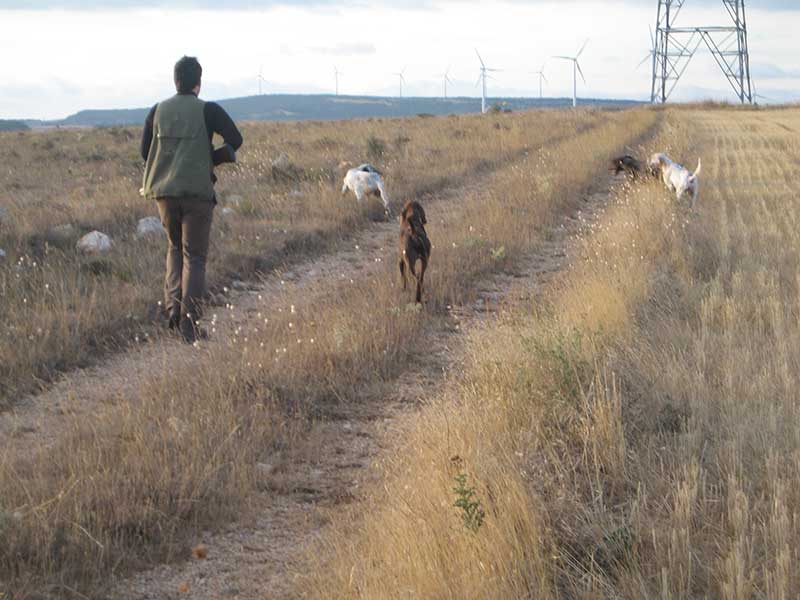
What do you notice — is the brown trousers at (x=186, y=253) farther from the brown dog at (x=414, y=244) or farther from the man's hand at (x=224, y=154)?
the brown dog at (x=414, y=244)

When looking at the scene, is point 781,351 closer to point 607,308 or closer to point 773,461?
point 607,308

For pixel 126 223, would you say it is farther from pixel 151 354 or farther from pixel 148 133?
pixel 151 354

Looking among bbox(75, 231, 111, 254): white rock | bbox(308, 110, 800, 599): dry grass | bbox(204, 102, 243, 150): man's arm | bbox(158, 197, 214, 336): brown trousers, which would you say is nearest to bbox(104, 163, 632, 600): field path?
bbox(308, 110, 800, 599): dry grass

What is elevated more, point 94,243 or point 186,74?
point 186,74

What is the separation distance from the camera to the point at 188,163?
302 inches

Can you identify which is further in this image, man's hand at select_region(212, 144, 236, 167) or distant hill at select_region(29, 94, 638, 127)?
distant hill at select_region(29, 94, 638, 127)

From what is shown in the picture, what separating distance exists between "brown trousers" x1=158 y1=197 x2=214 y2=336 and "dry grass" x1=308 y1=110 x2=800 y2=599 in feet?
8.25

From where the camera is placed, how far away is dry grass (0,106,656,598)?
13.2 feet

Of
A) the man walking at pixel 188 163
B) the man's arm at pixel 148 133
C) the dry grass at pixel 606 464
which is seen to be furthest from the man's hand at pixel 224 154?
the dry grass at pixel 606 464

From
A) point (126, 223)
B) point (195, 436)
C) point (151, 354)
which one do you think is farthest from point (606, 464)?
point (126, 223)

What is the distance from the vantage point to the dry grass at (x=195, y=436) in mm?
4035

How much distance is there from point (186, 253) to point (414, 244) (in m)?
2.22

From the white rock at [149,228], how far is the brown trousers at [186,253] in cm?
384

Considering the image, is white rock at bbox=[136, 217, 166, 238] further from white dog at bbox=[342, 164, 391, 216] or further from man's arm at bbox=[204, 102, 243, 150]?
man's arm at bbox=[204, 102, 243, 150]
